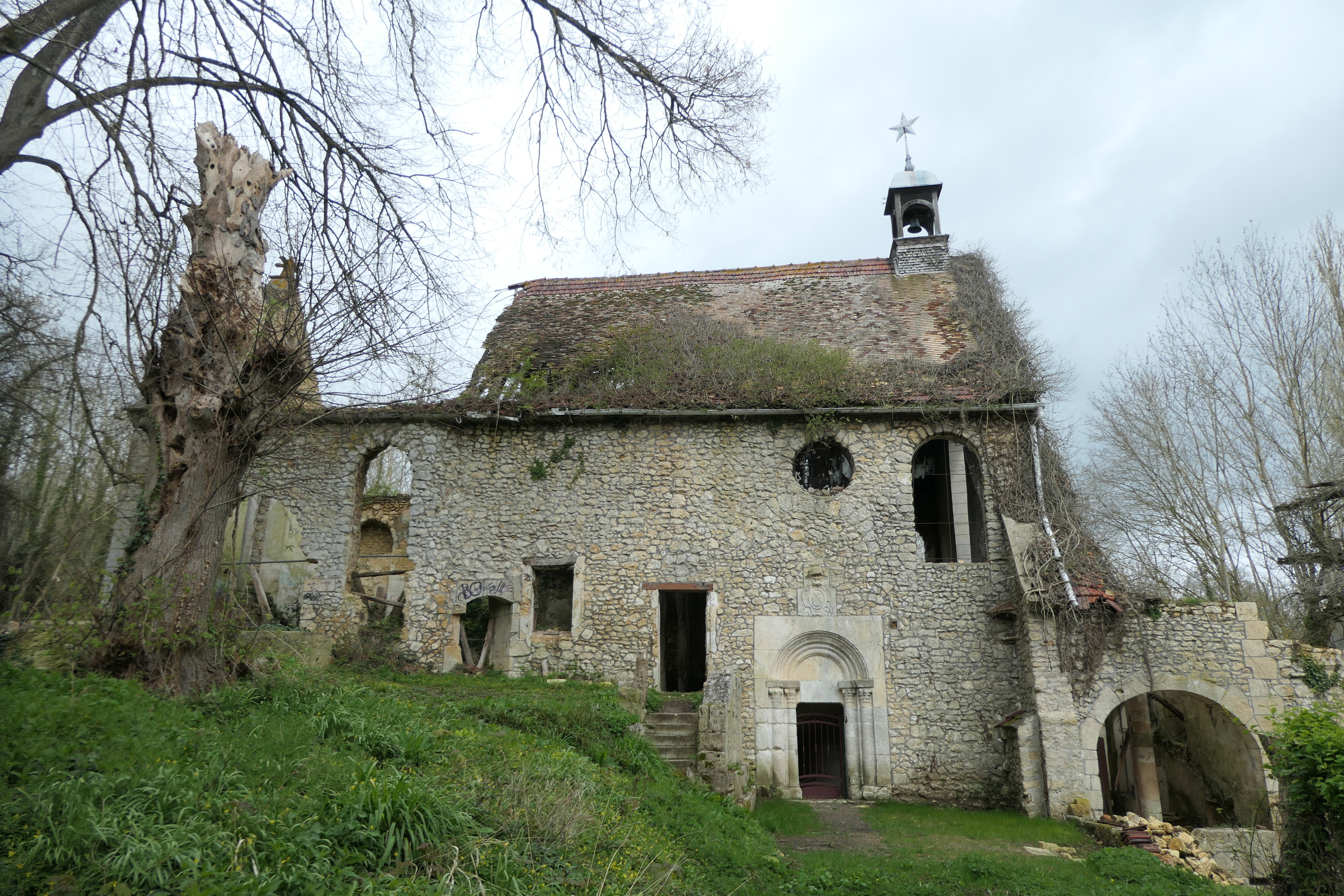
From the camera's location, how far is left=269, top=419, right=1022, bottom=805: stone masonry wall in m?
11.4

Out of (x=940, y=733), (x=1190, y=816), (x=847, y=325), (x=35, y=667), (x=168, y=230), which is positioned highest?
(x=847, y=325)

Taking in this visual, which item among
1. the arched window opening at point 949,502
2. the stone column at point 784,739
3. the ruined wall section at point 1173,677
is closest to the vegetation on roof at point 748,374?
the arched window opening at point 949,502

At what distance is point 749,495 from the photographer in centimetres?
1232

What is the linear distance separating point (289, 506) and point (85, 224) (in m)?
8.44

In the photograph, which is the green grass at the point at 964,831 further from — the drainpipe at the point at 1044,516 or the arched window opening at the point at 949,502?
the arched window opening at the point at 949,502

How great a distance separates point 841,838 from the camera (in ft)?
28.6

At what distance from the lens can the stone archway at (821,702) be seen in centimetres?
1116

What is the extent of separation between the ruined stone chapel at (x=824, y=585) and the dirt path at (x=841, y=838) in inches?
40.0

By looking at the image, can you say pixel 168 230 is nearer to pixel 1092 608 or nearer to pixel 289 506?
pixel 289 506

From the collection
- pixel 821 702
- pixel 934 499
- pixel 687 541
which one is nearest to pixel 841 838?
pixel 821 702

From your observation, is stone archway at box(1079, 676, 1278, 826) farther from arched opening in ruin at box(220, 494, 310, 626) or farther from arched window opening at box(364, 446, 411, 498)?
arched window opening at box(364, 446, 411, 498)

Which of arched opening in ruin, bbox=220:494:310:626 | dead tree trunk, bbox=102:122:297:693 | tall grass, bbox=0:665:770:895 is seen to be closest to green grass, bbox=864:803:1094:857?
tall grass, bbox=0:665:770:895

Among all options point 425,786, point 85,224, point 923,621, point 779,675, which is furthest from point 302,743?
point 923,621

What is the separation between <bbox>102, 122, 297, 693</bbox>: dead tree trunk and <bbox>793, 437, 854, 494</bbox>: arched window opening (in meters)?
8.27
